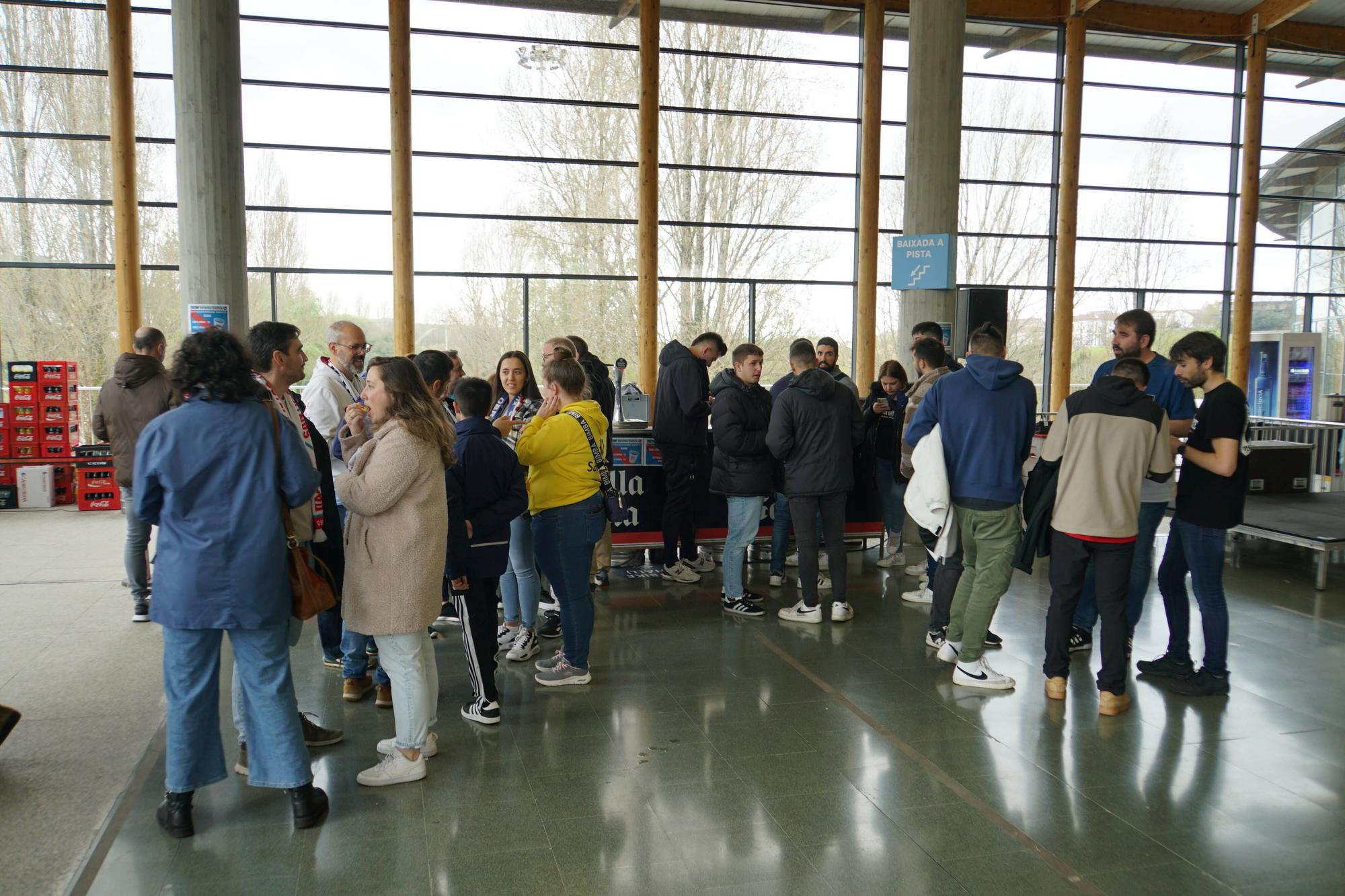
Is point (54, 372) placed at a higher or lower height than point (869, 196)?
lower

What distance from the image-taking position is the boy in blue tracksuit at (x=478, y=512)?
3896mm

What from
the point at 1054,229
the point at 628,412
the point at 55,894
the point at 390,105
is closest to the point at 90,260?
the point at 390,105

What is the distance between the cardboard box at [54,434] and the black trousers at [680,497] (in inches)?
278

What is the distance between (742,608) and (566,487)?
1.94 meters

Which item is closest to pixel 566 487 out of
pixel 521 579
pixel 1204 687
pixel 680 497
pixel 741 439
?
pixel 521 579

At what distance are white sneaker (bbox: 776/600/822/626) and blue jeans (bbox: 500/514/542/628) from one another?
1534 mm

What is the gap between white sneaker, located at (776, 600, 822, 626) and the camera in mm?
5699

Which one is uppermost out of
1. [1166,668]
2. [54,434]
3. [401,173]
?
[401,173]

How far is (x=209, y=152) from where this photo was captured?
8398 mm

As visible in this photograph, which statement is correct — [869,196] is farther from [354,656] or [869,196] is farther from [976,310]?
[354,656]

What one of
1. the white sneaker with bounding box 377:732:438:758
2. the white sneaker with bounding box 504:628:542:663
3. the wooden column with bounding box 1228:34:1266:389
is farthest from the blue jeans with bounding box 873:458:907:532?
the wooden column with bounding box 1228:34:1266:389

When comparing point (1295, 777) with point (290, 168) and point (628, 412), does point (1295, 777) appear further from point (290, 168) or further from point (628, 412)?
point (290, 168)

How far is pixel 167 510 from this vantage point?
9.74ft

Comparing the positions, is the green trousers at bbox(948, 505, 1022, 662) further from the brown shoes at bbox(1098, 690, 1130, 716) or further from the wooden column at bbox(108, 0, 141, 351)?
the wooden column at bbox(108, 0, 141, 351)
